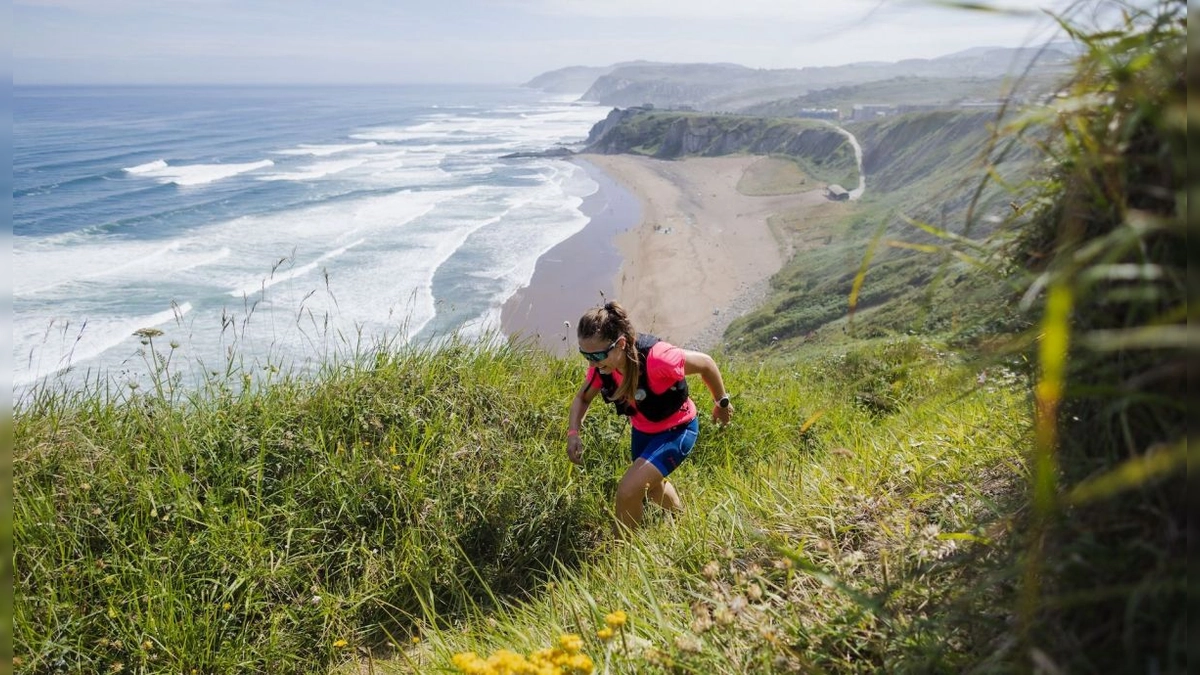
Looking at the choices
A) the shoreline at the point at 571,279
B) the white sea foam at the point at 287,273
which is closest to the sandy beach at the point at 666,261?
the shoreline at the point at 571,279

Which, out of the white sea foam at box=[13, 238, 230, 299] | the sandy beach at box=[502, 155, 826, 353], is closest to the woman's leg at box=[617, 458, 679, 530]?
the sandy beach at box=[502, 155, 826, 353]

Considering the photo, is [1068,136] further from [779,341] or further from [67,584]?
[779,341]

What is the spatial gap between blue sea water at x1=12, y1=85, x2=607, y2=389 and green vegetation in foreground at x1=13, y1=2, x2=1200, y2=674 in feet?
2.30

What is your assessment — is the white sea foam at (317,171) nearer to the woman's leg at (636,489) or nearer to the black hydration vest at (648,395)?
the black hydration vest at (648,395)

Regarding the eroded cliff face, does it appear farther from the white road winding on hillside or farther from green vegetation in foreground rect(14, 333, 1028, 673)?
green vegetation in foreground rect(14, 333, 1028, 673)

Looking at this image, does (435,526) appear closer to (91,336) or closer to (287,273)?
(91,336)

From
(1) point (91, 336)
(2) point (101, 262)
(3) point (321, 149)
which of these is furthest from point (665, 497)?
(3) point (321, 149)

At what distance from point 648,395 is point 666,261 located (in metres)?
36.1

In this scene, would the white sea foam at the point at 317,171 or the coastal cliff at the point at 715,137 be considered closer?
the white sea foam at the point at 317,171

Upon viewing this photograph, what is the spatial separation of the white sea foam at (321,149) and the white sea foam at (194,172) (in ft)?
30.0

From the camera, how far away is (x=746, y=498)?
3.78 m

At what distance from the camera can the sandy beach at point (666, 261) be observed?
3000cm

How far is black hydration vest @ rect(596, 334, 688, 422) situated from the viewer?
4.58 metres

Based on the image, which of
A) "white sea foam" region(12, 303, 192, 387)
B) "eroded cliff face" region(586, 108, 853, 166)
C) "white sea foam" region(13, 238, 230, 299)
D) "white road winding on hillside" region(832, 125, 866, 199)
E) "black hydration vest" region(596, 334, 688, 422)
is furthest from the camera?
"eroded cliff face" region(586, 108, 853, 166)
